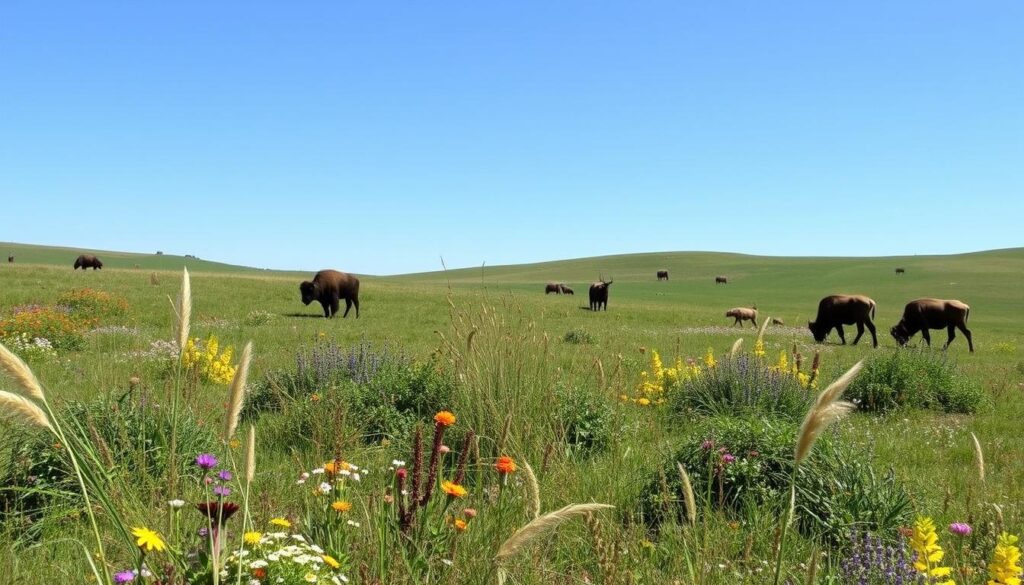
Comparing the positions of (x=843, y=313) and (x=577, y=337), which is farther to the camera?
(x=843, y=313)

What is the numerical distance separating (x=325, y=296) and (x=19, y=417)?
26044mm

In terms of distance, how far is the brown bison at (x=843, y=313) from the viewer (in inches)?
926

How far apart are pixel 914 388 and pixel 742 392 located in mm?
3882

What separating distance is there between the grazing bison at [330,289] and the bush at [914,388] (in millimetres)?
19710

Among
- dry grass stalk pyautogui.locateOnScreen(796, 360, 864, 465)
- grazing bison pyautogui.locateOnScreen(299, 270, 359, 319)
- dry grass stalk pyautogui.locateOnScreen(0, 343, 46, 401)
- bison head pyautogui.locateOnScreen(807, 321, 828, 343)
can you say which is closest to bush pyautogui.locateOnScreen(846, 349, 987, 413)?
dry grass stalk pyautogui.locateOnScreen(796, 360, 864, 465)

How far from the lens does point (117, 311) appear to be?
2169 centimetres

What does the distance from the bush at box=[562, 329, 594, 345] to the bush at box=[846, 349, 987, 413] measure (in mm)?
8323

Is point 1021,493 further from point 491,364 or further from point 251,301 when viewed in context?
point 251,301

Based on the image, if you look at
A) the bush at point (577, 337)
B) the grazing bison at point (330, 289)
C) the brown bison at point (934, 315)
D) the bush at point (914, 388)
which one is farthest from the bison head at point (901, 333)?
the grazing bison at point (330, 289)

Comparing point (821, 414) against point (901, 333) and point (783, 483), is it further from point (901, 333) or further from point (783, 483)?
point (901, 333)

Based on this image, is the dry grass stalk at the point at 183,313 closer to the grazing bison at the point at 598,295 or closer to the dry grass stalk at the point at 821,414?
the dry grass stalk at the point at 821,414

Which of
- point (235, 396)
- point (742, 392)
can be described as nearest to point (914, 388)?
point (742, 392)

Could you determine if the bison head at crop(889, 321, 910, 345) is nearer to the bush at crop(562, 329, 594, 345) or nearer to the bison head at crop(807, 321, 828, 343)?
the bison head at crop(807, 321, 828, 343)

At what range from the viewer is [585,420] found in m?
6.58
